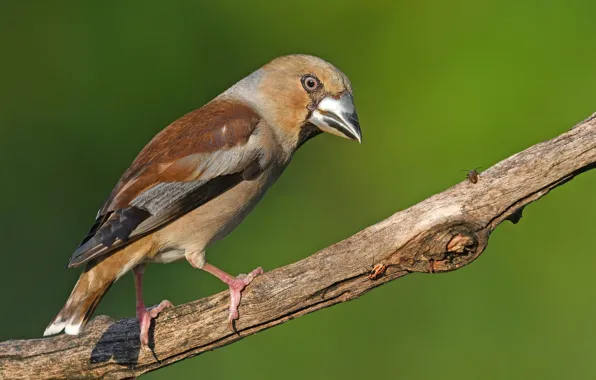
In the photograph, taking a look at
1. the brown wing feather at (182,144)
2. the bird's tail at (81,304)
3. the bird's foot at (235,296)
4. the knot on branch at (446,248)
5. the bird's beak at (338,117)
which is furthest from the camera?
the bird's beak at (338,117)

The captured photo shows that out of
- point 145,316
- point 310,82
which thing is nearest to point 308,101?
point 310,82

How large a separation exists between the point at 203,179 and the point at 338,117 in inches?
26.1

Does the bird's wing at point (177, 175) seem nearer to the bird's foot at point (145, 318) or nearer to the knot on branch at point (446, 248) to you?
the bird's foot at point (145, 318)

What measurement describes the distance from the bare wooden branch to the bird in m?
0.09

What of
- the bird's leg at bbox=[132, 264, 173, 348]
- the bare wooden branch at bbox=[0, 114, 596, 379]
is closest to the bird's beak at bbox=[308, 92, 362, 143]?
the bare wooden branch at bbox=[0, 114, 596, 379]

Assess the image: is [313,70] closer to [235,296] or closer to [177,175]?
[177,175]

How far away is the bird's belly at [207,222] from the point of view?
4.06 metres

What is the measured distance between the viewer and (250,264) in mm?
6117

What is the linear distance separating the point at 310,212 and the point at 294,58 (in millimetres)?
1931

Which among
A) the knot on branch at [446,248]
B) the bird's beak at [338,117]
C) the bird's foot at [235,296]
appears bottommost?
the knot on branch at [446,248]

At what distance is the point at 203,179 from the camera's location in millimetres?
4066

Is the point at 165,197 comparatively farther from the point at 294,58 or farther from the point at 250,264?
the point at 250,264

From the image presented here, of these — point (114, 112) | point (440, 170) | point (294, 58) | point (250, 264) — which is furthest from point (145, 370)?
point (114, 112)

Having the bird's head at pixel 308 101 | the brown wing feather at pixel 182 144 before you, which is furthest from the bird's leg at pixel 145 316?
the bird's head at pixel 308 101
